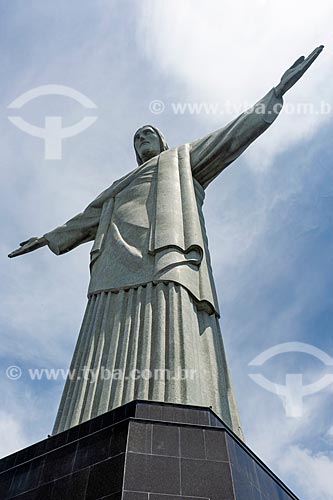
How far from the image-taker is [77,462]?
206 inches

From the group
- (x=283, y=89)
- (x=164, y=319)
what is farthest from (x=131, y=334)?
(x=283, y=89)

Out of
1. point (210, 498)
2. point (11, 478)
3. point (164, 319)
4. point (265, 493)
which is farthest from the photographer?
point (164, 319)

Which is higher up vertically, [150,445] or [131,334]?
[131,334]

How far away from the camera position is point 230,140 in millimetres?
10836

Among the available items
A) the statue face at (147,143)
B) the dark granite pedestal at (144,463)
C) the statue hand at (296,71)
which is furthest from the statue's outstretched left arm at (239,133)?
the dark granite pedestal at (144,463)

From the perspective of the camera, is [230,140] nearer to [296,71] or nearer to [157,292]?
[296,71]

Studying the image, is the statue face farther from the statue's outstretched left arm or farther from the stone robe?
the statue's outstretched left arm

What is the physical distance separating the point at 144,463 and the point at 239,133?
24.9 feet

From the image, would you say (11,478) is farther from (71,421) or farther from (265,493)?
(265,493)

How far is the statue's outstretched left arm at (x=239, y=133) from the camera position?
10.2 meters

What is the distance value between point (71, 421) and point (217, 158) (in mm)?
6545

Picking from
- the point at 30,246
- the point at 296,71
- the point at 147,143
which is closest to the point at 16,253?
the point at 30,246

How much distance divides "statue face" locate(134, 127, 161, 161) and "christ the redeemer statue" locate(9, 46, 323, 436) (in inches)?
36.9

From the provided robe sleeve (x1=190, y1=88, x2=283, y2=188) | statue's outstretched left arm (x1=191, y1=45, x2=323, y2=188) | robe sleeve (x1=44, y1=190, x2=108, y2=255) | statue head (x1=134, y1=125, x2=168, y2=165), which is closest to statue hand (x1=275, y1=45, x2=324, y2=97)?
statue's outstretched left arm (x1=191, y1=45, x2=323, y2=188)
